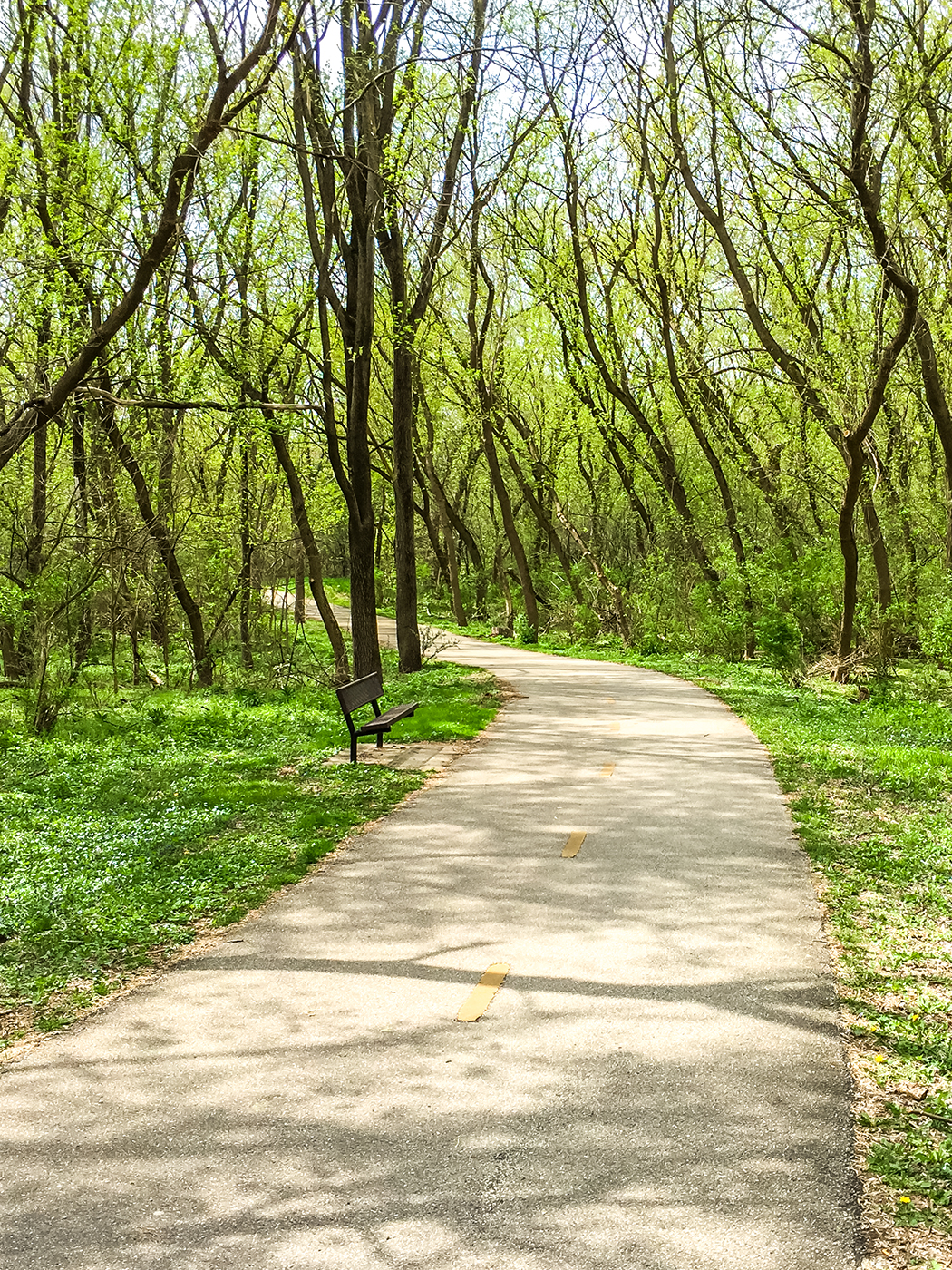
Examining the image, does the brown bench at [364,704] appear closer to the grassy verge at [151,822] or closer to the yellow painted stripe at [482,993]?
the grassy verge at [151,822]

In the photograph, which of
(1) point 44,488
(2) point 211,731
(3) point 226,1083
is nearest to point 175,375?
(1) point 44,488

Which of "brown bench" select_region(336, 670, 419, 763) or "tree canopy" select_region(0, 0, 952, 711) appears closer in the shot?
"brown bench" select_region(336, 670, 419, 763)

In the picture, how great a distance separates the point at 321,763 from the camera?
11656 millimetres

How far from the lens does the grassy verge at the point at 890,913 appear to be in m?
3.72

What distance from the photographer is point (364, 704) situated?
41.3ft

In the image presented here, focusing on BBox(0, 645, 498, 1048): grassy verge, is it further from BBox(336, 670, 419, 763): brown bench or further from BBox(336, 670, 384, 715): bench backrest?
BBox(336, 670, 384, 715): bench backrest

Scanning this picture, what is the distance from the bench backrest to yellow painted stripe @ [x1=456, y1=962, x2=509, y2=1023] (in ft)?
19.1

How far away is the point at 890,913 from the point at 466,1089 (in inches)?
136

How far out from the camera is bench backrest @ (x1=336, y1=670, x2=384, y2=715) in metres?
11.5

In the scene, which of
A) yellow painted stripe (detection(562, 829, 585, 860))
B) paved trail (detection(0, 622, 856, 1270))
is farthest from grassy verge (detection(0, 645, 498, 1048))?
yellow painted stripe (detection(562, 829, 585, 860))

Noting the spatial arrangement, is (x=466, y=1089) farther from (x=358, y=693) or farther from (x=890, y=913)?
(x=358, y=693)

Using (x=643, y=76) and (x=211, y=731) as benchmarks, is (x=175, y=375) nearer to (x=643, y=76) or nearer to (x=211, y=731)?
(x=211, y=731)

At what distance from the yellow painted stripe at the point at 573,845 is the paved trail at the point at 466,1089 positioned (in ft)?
0.88

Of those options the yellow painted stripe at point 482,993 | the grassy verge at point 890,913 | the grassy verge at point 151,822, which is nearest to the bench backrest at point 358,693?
the grassy verge at point 151,822
